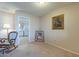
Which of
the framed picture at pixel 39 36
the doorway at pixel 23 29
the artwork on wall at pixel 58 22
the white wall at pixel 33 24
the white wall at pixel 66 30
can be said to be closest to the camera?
the doorway at pixel 23 29

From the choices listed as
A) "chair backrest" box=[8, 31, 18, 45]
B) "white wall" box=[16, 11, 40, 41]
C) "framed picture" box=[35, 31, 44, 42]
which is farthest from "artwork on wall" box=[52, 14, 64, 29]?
"chair backrest" box=[8, 31, 18, 45]

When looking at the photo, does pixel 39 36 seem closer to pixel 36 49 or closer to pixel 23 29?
pixel 36 49

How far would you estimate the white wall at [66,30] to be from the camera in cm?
305

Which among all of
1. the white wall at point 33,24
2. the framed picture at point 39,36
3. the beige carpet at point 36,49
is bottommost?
the beige carpet at point 36,49

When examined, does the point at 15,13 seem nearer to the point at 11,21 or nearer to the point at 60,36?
the point at 11,21

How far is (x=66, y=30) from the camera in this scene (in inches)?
149

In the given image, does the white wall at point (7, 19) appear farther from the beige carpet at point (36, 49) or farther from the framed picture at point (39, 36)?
the framed picture at point (39, 36)

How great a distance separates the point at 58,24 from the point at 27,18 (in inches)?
46.4

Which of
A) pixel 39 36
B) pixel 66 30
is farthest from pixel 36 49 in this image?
pixel 66 30

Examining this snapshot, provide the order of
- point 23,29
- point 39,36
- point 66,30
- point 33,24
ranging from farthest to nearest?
1. point 66,30
2. point 39,36
3. point 33,24
4. point 23,29

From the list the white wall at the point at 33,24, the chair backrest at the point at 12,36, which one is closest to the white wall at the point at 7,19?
the chair backrest at the point at 12,36

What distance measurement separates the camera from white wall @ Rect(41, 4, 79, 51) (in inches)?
120

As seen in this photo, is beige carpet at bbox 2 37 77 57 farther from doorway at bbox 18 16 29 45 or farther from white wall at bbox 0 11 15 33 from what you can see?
white wall at bbox 0 11 15 33

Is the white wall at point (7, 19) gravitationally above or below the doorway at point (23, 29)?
above
